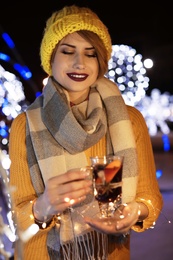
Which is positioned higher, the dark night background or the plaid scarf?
the dark night background

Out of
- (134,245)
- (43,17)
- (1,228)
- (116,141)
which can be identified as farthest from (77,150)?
(43,17)

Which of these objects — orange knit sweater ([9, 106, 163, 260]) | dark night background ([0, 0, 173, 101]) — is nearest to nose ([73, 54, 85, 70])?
orange knit sweater ([9, 106, 163, 260])

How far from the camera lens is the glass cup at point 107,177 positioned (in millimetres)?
1481

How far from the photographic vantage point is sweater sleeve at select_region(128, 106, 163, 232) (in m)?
1.76

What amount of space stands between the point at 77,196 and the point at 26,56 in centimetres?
1079

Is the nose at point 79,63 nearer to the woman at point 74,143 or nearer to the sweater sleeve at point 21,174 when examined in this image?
the woman at point 74,143

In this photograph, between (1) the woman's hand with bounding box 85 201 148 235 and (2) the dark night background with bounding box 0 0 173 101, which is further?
(2) the dark night background with bounding box 0 0 173 101

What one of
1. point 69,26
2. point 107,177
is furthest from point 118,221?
point 69,26

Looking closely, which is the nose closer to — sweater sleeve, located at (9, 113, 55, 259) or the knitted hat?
the knitted hat

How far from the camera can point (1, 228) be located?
3.77 ft

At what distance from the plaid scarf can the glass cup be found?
0.21m

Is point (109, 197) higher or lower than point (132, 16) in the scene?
lower

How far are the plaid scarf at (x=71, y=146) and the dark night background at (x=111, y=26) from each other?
22.2 feet

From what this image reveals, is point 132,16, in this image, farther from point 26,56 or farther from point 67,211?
point 67,211
